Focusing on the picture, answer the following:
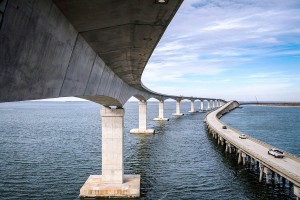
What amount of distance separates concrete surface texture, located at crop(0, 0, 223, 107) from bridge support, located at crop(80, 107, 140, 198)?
1778 cm

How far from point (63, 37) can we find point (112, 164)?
891 inches

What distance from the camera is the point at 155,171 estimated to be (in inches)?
1380

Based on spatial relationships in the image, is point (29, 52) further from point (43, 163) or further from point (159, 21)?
point (43, 163)

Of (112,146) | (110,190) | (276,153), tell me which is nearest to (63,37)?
(110,190)

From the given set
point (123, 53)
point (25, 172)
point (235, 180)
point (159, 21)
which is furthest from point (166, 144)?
point (159, 21)

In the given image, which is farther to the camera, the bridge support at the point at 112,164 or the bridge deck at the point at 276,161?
the bridge support at the point at 112,164

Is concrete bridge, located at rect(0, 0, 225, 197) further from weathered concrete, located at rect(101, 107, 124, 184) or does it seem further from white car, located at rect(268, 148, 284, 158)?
white car, located at rect(268, 148, 284, 158)

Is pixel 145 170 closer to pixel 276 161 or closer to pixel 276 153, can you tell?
pixel 276 161

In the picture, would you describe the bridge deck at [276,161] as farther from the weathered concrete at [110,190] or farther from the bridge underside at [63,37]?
the bridge underside at [63,37]

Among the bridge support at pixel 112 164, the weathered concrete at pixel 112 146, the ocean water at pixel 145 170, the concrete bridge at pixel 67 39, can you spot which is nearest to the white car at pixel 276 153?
the ocean water at pixel 145 170

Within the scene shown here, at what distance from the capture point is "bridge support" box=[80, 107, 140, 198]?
26531 millimetres

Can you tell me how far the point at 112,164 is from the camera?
27.8m

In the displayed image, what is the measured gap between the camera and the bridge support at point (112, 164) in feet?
87.0

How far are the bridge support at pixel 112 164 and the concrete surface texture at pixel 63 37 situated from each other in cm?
1778
